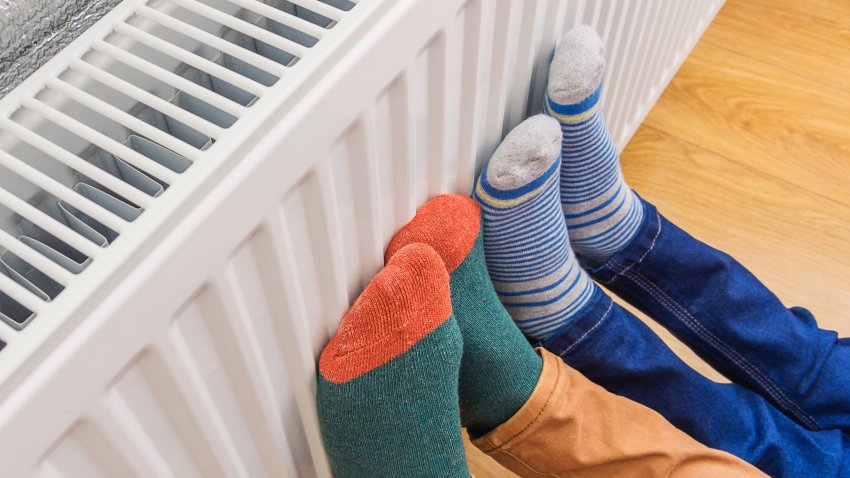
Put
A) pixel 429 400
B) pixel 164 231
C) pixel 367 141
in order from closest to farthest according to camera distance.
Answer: pixel 164 231
pixel 367 141
pixel 429 400

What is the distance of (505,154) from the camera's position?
2.01ft

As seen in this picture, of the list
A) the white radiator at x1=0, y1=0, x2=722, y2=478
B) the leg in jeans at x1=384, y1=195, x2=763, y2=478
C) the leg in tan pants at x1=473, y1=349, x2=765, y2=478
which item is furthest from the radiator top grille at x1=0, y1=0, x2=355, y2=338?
the leg in tan pants at x1=473, y1=349, x2=765, y2=478

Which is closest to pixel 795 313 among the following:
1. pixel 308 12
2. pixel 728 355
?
pixel 728 355

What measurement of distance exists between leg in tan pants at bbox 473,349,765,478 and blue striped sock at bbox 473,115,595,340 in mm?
52

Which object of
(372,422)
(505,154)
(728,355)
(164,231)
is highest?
(164,231)

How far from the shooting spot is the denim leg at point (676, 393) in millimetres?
715

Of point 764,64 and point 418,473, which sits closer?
point 418,473

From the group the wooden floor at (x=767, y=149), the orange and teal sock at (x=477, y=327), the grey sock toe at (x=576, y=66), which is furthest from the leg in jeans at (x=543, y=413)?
the wooden floor at (x=767, y=149)

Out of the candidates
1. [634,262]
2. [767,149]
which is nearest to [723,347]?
[634,262]

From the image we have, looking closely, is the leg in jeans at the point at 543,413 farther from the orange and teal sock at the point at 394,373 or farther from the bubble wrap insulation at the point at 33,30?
the bubble wrap insulation at the point at 33,30

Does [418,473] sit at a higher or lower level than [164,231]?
lower

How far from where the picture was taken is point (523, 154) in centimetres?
61

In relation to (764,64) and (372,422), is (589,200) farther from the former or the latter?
(764,64)

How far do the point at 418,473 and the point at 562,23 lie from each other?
0.37 metres
